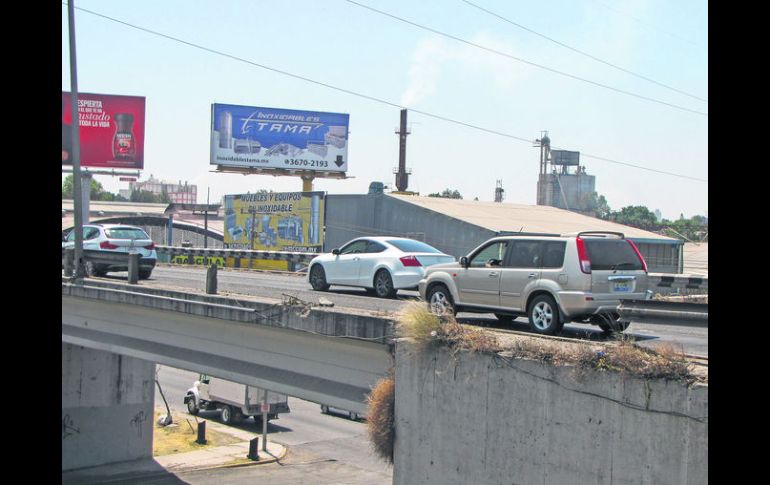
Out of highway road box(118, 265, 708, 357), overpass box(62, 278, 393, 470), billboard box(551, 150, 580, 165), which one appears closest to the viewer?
highway road box(118, 265, 708, 357)

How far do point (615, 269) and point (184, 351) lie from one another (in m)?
9.54

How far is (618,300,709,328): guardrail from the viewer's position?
340 inches

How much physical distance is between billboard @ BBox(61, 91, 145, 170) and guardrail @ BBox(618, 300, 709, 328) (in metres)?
51.8

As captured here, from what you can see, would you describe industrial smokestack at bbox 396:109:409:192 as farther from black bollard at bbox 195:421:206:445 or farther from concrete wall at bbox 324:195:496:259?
black bollard at bbox 195:421:206:445

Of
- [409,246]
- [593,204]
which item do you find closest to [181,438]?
[409,246]

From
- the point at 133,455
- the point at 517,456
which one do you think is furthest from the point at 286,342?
the point at 133,455

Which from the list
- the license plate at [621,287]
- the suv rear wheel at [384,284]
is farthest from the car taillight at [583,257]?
the suv rear wheel at [384,284]

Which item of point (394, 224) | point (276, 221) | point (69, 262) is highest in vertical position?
point (276, 221)

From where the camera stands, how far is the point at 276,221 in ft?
183

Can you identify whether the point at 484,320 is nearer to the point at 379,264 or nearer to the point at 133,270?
the point at 379,264

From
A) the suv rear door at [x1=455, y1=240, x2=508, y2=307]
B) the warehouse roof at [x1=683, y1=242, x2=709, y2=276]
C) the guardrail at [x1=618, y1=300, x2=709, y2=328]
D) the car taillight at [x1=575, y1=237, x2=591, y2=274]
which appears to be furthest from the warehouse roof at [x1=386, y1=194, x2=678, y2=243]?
the guardrail at [x1=618, y1=300, x2=709, y2=328]

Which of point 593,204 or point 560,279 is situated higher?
point 593,204

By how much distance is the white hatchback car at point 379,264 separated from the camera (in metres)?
16.6
